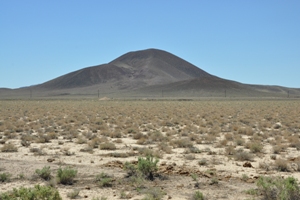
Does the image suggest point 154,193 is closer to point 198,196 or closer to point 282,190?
point 198,196

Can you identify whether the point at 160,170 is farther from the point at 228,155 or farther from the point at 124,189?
the point at 228,155

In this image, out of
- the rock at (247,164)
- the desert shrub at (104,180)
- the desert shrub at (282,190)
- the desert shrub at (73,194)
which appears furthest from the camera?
the rock at (247,164)

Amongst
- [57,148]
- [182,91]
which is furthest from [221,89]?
[57,148]

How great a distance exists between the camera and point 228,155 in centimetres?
1499

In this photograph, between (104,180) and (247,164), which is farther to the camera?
(247,164)

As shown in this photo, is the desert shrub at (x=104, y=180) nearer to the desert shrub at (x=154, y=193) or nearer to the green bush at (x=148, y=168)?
the green bush at (x=148, y=168)

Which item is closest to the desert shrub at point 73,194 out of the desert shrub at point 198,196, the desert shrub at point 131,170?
the desert shrub at point 131,170

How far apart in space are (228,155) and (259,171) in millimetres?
3089

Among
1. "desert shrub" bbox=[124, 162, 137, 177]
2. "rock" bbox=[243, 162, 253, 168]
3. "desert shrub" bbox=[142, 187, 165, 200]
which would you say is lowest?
"rock" bbox=[243, 162, 253, 168]

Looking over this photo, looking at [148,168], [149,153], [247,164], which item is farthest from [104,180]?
[247,164]

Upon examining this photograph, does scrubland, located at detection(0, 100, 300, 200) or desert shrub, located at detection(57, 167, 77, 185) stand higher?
desert shrub, located at detection(57, 167, 77, 185)

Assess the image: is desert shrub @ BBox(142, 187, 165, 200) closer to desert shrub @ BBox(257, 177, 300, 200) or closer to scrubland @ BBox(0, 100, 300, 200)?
scrubland @ BBox(0, 100, 300, 200)

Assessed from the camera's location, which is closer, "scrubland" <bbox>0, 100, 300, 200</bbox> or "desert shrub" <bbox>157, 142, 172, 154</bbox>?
"scrubland" <bbox>0, 100, 300, 200</bbox>

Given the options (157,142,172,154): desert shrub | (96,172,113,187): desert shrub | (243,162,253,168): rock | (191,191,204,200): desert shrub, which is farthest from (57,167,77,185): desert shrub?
(157,142,172,154): desert shrub
